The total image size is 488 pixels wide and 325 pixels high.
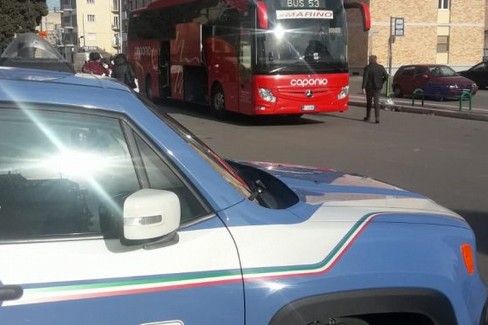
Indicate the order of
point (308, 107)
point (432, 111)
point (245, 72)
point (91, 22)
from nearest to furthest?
point (245, 72) → point (308, 107) → point (432, 111) → point (91, 22)

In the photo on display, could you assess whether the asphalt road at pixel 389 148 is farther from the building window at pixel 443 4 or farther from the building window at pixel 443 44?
the building window at pixel 443 4

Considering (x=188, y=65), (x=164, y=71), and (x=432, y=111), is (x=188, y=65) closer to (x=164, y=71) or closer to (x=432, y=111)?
(x=164, y=71)

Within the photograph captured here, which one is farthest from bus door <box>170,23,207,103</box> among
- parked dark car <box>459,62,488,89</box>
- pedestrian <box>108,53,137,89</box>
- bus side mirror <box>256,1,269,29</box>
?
parked dark car <box>459,62,488,89</box>

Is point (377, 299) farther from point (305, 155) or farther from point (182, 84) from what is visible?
point (182, 84)

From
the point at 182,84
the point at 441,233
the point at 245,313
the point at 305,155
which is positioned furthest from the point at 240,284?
the point at 182,84

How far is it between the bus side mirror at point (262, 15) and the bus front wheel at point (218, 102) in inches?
119

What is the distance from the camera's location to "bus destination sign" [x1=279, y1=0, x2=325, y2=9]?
15.1 meters

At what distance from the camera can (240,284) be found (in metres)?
2.09

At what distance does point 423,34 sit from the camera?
1973 inches

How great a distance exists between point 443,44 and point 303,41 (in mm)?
40100

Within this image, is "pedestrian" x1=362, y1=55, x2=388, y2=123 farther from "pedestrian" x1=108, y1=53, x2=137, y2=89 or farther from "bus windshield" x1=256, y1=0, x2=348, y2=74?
"pedestrian" x1=108, y1=53, x2=137, y2=89

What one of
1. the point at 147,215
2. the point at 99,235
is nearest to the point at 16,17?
the point at 99,235

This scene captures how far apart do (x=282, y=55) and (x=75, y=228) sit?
13427mm

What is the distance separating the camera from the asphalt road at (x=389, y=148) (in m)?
8.14
